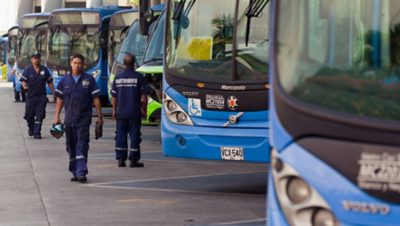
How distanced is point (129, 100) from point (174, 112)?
9.66ft

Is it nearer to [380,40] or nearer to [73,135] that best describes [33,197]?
[73,135]

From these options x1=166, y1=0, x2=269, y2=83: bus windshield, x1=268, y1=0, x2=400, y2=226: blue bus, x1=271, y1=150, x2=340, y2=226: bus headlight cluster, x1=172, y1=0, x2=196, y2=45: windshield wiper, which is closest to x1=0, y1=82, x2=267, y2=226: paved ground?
x1=166, y1=0, x2=269, y2=83: bus windshield

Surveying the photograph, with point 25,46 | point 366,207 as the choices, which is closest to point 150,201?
point 366,207

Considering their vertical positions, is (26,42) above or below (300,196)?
below

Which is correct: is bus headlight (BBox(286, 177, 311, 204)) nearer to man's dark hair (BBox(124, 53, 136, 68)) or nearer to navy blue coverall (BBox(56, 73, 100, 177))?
navy blue coverall (BBox(56, 73, 100, 177))

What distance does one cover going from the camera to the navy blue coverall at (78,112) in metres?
14.5

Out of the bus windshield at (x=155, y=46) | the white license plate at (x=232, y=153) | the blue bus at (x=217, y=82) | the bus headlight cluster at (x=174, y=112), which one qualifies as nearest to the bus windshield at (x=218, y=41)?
the blue bus at (x=217, y=82)

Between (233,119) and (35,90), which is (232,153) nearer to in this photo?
(233,119)

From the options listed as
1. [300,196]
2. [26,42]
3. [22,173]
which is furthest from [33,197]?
[26,42]

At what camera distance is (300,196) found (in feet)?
17.8

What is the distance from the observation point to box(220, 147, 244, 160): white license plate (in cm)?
1260

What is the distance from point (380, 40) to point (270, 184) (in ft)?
3.22

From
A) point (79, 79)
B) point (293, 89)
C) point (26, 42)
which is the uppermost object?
point (293, 89)

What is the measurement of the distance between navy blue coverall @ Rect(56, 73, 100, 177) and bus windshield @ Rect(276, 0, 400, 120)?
8.60 metres
